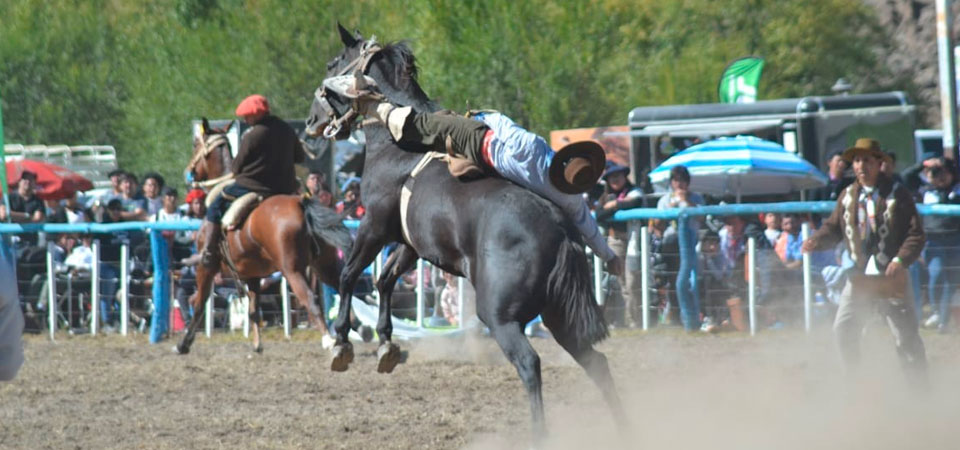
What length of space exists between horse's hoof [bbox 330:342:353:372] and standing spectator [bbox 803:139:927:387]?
313 cm

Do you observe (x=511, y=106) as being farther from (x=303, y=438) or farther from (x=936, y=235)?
(x=303, y=438)

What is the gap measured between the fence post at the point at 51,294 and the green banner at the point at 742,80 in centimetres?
1240

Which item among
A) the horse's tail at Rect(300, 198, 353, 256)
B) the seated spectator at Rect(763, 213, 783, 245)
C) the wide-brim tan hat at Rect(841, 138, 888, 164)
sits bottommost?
the seated spectator at Rect(763, 213, 783, 245)

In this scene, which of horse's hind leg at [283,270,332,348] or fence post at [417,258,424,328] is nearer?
horse's hind leg at [283,270,332,348]

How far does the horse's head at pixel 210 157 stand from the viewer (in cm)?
1261

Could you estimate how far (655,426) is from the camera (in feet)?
25.5

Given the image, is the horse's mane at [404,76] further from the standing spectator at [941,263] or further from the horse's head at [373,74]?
the standing spectator at [941,263]

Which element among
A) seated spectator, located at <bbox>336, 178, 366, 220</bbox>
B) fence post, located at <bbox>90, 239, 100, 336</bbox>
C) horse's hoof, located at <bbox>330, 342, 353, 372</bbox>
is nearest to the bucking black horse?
horse's hoof, located at <bbox>330, 342, 353, 372</bbox>

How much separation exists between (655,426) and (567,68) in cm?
1833

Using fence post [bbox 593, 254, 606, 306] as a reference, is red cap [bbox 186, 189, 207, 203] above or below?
above

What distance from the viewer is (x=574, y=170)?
689cm

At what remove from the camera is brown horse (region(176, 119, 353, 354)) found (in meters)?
11.5

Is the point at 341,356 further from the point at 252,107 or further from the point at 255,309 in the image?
the point at 255,309

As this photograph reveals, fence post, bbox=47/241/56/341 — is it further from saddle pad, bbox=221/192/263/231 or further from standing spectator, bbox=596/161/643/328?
standing spectator, bbox=596/161/643/328
